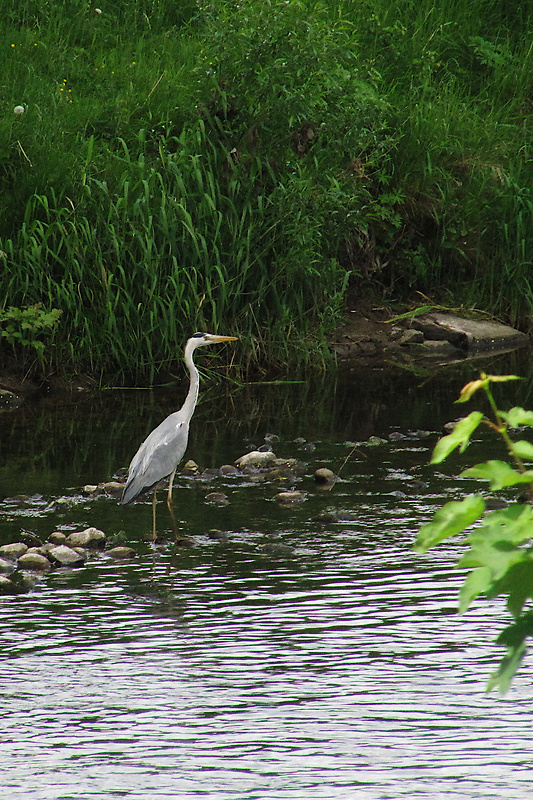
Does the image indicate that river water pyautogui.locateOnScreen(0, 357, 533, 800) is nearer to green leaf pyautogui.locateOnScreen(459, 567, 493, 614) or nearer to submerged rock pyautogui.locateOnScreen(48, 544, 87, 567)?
submerged rock pyautogui.locateOnScreen(48, 544, 87, 567)

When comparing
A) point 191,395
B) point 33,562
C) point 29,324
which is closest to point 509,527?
point 33,562

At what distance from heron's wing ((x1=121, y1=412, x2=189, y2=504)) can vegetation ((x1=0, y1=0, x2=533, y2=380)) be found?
153 inches

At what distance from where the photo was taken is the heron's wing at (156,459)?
7586mm

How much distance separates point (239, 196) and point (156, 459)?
17.7ft

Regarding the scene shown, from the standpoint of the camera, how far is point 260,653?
5.33m

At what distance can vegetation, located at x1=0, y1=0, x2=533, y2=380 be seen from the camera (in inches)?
468

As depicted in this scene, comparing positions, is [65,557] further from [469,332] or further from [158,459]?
[469,332]

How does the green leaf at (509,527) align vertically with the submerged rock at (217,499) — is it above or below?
above

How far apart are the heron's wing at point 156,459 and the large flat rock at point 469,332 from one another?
Answer: 22.6 feet

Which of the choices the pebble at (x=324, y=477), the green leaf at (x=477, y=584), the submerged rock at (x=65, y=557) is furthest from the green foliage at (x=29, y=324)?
the green leaf at (x=477, y=584)

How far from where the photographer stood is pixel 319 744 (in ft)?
14.3

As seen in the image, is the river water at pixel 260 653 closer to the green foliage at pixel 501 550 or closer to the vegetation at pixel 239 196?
the green foliage at pixel 501 550

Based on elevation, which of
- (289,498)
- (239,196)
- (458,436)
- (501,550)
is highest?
(458,436)

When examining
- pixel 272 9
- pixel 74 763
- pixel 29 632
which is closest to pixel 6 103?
pixel 272 9
